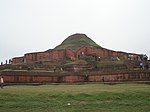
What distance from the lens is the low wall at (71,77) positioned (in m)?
23.7

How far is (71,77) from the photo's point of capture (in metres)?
26.1

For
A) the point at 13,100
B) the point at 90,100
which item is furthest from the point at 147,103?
the point at 13,100

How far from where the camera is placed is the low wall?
2369cm

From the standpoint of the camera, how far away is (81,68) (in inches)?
1239

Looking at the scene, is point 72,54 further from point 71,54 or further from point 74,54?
point 74,54

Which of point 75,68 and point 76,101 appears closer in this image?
point 76,101

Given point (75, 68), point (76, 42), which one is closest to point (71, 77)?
point (75, 68)

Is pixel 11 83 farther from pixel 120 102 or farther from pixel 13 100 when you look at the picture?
pixel 120 102

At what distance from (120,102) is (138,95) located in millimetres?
1894

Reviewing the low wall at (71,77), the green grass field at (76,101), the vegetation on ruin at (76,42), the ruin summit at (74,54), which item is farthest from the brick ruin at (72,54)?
the green grass field at (76,101)

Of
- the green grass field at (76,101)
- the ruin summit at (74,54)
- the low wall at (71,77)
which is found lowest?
the green grass field at (76,101)

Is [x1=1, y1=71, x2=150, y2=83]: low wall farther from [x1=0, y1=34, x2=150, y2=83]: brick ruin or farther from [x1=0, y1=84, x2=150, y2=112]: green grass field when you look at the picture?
[x1=0, y1=84, x2=150, y2=112]: green grass field

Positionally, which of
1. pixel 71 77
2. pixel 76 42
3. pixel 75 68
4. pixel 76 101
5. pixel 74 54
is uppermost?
pixel 76 42

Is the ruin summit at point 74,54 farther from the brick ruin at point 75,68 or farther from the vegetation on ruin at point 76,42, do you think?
the vegetation on ruin at point 76,42
